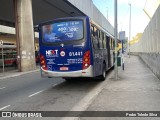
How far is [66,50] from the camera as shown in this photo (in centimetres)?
1289

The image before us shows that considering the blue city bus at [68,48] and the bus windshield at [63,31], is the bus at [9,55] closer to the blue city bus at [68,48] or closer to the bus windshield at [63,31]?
the bus windshield at [63,31]

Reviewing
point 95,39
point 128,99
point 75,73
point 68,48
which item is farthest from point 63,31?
point 128,99

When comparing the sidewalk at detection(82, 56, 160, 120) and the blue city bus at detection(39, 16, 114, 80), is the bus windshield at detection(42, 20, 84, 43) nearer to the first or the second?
the blue city bus at detection(39, 16, 114, 80)

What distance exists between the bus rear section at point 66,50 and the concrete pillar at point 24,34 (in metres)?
13.4

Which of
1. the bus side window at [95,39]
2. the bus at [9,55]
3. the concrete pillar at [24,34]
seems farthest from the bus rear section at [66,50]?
the bus at [9,55]

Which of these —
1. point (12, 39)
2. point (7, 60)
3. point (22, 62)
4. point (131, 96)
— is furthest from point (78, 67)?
point (12, 39)

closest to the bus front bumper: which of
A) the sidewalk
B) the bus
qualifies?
the sidewalk

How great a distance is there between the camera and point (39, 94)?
11.7 meters

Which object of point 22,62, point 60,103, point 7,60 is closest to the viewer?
point 60,103

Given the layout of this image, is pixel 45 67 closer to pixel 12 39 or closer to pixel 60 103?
pixel 60 103

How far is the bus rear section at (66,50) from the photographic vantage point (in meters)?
12.7

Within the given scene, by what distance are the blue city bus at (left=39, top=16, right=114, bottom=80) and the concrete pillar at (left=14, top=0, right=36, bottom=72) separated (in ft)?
43.6

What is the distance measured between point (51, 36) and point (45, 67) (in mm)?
1437

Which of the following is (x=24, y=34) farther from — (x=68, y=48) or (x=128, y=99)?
(x=128, y=99)
